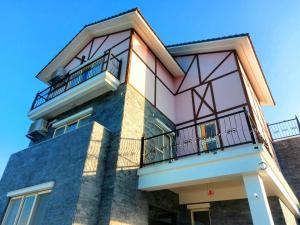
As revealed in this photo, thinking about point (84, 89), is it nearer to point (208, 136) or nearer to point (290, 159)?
point (208, 136)

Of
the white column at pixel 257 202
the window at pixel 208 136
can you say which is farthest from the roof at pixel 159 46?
the white column at pixel 257 202

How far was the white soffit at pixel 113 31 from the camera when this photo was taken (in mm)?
9828

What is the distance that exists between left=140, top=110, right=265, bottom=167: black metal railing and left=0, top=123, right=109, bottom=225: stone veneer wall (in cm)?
173

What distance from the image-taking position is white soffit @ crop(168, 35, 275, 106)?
10.5 m

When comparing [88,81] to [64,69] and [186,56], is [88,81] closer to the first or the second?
[64,69]

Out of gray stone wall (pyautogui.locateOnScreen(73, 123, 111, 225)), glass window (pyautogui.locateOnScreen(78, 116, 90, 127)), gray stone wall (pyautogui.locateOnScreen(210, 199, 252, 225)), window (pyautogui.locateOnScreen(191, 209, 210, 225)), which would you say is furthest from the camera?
glass window (pyautogui.locateOnScreen(78, 116, 90, 127))

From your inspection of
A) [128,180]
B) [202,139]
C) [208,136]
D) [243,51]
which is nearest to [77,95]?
[128,180]

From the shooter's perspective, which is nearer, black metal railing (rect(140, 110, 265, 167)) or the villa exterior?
the villa exterior

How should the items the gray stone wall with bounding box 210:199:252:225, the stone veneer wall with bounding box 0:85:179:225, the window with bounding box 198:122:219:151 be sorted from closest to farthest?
the stone veneer wall with bounding box 0:85:179:225 < the gray stone wall with bounding box 210:199:252:225 < the window with bounding box 198:122:219:151

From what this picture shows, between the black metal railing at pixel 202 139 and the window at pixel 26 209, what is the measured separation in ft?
10.2

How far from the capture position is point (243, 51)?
35.1ft

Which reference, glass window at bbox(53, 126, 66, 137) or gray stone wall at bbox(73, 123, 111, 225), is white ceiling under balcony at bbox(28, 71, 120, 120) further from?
gray stone wall at bbox(73, 123, 111, 225)

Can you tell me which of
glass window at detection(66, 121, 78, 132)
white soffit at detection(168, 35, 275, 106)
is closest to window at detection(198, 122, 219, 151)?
white soffit at detection(168, 35, 275, 106)

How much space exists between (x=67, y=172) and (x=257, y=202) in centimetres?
464
